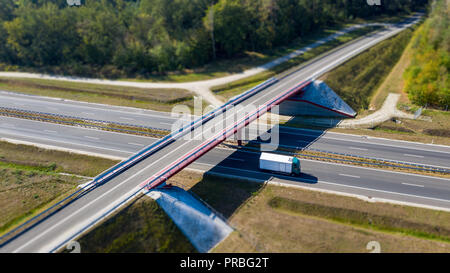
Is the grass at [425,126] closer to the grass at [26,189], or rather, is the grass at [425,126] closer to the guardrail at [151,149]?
the guardrail at [151,149]

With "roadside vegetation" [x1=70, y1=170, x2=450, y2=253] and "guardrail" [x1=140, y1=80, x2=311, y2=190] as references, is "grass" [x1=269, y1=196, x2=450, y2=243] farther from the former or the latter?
"guardrail" [x1=140, y1=80, x2=311, y2=190]

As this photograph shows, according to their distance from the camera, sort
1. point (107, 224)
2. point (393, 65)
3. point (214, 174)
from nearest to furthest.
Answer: point (107, 224) < point (214, 174) < point (393, 65)

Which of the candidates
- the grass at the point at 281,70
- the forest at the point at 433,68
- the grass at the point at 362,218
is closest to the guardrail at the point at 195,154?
the grass at the point at 362,218

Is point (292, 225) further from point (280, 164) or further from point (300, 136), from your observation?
point (300, 136)

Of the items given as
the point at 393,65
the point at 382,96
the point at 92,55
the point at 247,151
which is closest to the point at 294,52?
the point at 393,65

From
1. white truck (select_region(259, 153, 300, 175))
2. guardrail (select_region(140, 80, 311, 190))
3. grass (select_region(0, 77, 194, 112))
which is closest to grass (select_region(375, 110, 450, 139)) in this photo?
white truck (select_region(259, 153, 300, 175))

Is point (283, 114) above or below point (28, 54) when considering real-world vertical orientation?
below

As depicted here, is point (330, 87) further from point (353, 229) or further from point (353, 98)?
point (353, 229)
